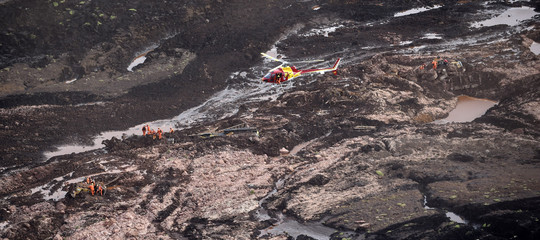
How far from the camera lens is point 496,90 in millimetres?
24531

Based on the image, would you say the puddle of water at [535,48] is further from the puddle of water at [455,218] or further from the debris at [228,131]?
the debris at [228,131]

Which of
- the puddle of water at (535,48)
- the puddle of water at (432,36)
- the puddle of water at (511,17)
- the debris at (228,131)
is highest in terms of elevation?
the puddle of water at (511,17)

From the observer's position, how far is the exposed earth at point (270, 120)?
15.6 m

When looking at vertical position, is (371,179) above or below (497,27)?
below

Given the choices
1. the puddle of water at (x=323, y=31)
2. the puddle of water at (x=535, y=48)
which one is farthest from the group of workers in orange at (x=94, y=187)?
the puddle of water at (x=535, y=48)

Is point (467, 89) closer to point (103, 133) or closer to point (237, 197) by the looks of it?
point (237, 197)

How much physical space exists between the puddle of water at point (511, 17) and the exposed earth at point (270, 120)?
0.84 ft

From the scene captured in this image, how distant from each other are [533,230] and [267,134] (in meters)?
11.6

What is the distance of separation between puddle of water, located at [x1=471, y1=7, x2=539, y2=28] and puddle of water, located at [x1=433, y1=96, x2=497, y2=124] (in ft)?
30.5

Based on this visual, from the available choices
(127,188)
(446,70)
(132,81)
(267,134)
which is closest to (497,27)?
(446,70)

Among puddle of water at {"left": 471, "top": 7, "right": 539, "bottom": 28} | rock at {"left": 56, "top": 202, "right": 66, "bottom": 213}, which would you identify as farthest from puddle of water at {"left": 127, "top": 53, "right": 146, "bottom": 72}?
puddle of water at {"left": 471, "top": 7, "right": 539, "bottom": 28}

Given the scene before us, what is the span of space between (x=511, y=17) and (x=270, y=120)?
66.9ft

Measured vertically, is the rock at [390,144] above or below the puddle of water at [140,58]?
below

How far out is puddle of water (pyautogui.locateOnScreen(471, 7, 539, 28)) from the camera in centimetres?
3162
